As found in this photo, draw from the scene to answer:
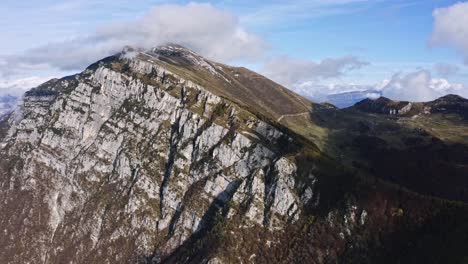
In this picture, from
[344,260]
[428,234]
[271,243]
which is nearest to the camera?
[428,234]

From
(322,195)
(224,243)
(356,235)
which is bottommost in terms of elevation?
→ (224,243)

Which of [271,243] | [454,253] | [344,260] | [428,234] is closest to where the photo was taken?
[454,253]

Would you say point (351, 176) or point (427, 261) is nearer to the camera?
point (427, 261)

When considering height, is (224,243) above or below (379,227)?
below

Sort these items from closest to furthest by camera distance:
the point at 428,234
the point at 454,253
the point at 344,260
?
the point at 454,253
the point at 428,234
the point at 344,260

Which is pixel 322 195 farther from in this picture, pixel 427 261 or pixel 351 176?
pixel 427 261

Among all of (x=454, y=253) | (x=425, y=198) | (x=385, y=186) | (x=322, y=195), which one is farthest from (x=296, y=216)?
(x=454, y=253)

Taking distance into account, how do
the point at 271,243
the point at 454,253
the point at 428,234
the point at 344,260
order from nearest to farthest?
the point at 454,253, the point at 428,234, the point at 344,260, the point at 271,243

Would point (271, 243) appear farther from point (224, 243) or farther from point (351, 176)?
point (351, 176)

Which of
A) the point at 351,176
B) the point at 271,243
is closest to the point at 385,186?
the point at 351,176
